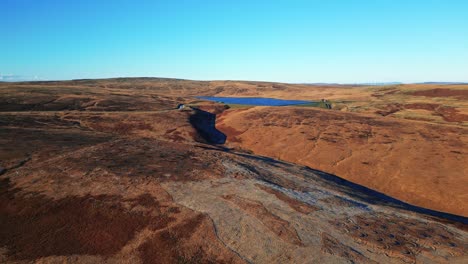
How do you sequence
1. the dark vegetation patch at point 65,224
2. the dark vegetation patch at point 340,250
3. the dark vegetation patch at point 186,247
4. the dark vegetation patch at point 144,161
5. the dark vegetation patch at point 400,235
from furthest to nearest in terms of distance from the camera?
the dark vegetation patch at point 144,161, the dark vegetation patch at point 400,235, the dark vegetation patch at point 340,250, the dark vegetation patch at point 65,224, the dark vegetation patch at point 186,247

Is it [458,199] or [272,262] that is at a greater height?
[272,262]

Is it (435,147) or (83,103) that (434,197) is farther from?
(83,103)

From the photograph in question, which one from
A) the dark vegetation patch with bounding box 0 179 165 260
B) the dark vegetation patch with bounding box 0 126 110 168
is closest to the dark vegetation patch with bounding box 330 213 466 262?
the dark vegetation patch with bounding box 0 179 165 260

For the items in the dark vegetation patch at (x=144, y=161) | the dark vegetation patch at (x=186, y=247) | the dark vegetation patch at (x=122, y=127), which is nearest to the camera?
the dark vegetation patch at (x=186, y=247)

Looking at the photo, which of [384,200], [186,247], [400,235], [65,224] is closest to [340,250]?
[400,235]

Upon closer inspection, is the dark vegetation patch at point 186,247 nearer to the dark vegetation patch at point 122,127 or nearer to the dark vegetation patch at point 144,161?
the dark vegetation patch at point 144,161

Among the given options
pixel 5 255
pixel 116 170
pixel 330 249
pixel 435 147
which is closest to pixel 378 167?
pixel 435 147

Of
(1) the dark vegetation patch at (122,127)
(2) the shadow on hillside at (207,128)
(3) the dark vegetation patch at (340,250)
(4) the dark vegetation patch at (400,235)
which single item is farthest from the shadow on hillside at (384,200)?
(1) the dark vegetation patch at (122,127)

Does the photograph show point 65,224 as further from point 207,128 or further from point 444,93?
point 444,93
